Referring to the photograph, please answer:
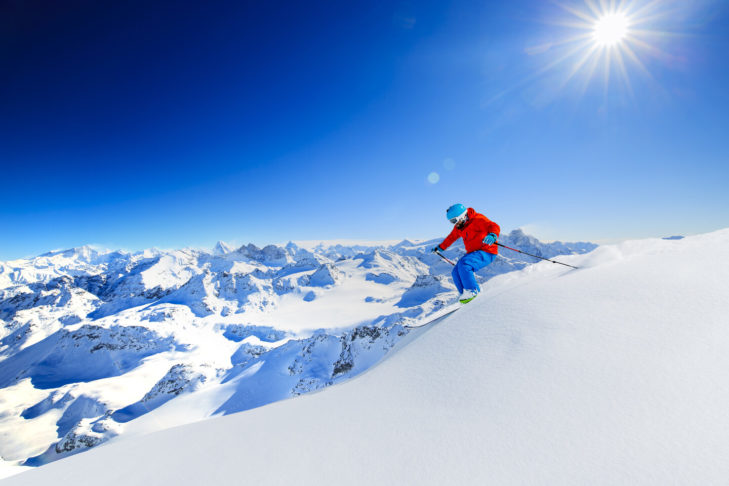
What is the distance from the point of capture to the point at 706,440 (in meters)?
1.59

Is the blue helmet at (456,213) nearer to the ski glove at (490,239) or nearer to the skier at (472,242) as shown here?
the skier at (472,242)

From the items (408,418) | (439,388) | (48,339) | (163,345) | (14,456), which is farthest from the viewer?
(48,339)

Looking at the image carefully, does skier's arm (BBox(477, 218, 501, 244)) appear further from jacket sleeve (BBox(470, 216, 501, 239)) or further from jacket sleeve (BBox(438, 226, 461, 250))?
jacket sleeve (BBox(438, 226, 461, 250))

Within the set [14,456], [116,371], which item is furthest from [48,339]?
[14,456]

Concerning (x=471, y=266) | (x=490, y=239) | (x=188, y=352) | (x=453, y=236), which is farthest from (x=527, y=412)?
(x=188, y=352)

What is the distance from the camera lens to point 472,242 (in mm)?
6352

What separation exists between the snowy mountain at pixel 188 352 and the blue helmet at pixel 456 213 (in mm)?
2764

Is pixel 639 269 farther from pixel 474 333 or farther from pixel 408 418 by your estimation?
pixel 408 418

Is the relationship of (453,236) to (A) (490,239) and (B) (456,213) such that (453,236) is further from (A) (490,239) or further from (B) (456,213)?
(A) (490,239)

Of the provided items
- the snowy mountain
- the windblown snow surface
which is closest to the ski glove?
the windblown snow surface

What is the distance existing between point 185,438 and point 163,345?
158 meters

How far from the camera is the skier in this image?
6180 mm

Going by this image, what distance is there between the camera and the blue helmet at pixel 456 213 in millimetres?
6316

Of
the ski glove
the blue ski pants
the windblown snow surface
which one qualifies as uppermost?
the ski glove
